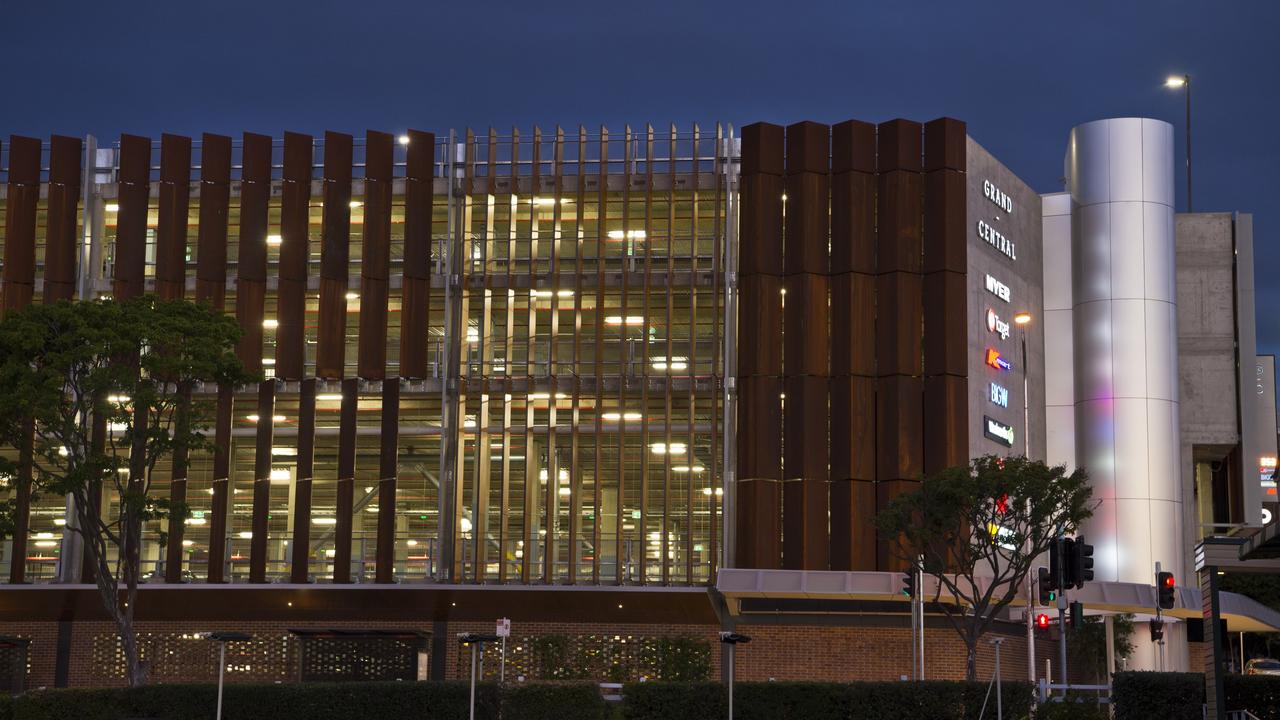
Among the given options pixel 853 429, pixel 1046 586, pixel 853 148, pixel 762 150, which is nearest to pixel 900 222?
pixel 853 148

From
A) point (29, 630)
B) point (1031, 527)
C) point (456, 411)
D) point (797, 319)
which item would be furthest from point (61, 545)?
point (1031, 527)

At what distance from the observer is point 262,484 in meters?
55.6

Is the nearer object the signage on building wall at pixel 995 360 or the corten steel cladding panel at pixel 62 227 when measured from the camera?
the corten steel cladding panel at pixel 62 227

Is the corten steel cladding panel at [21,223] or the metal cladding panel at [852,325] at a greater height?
the corten steel cladding panel at [21,223]

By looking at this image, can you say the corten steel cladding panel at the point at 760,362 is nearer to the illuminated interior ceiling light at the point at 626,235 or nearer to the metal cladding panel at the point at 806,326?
the metal cladding panel at the point at 806,326

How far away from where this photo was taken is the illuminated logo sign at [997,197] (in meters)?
61.0

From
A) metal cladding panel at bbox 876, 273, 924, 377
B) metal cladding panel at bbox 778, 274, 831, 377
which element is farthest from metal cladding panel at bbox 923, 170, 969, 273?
metal cladding panel at bbox 778, 274, 831, 377

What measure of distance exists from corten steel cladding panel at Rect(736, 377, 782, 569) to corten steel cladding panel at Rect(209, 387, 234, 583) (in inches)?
676

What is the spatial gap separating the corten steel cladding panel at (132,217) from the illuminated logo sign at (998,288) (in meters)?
30.2

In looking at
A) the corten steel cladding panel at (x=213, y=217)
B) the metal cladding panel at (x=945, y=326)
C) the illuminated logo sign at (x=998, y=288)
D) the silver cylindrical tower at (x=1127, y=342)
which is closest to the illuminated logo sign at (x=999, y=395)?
the metal cladding panel at (x=945, y=326)

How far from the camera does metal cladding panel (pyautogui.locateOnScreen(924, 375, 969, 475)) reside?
55312 millimetres

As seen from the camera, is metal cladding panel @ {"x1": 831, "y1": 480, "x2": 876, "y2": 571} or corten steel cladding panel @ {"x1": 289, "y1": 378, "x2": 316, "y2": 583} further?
corten steel cladding panel @ {"x1": 289, "y1": 378, "x2": 316, "y2": 583}

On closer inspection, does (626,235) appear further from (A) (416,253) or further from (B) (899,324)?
(B) (899,324)

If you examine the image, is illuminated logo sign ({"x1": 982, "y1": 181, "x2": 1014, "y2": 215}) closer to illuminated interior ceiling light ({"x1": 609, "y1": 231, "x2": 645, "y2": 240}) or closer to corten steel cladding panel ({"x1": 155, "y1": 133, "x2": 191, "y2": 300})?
illuminated interior ceiling light ({"x1": 609, "y1": 231, "x2": 645, "y2": 240})
